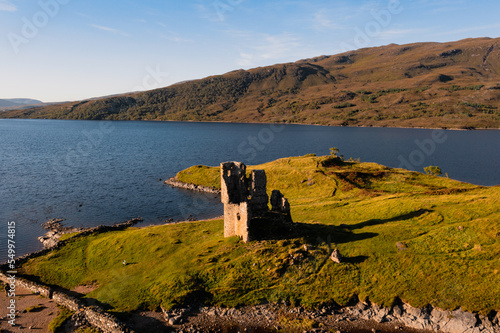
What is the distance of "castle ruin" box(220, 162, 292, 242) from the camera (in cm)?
4372

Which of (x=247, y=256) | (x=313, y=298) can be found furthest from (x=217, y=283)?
(x=313, y=298)

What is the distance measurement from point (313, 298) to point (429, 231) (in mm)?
20821

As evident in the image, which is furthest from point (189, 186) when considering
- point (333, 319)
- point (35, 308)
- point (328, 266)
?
point (333, 319)

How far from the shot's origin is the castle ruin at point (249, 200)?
43719mm

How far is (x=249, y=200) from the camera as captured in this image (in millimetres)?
44062

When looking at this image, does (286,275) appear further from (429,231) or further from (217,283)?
(429,231)

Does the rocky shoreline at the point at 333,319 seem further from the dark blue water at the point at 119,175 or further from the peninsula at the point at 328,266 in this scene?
the dark blue water at the point at 119,175

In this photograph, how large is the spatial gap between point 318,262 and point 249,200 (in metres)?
12.4

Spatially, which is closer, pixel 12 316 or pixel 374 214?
pixel 12 316

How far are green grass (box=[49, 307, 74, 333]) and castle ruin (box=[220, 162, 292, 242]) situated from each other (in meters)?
22.4

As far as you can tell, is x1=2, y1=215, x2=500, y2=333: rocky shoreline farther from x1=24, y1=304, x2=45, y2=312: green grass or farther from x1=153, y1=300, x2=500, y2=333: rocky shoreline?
x1=24, y1=304, x2=45, y2=312: green grass

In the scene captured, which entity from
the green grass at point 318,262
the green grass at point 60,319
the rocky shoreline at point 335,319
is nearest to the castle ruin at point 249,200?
the green grass at point 318,262

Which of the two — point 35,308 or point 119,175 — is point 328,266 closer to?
point 35,308

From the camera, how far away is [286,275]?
38344mm
